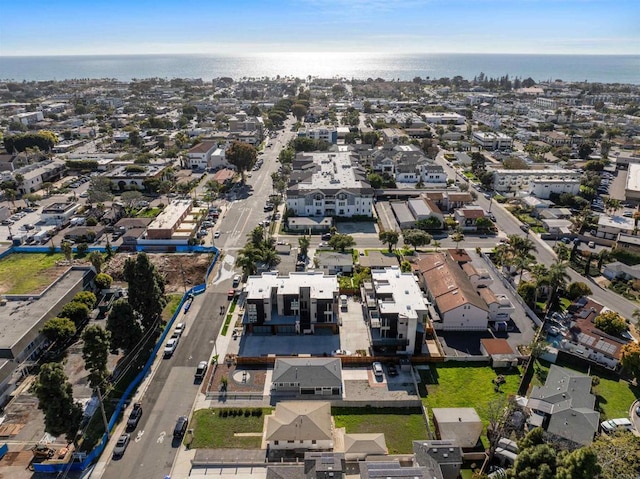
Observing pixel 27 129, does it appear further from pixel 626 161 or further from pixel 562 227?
pixel 626 161

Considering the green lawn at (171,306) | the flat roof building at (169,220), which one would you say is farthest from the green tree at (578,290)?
the flat roof building at (169,220)

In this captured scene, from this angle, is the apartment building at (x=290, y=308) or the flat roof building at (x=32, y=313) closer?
the flat roof building at (x=32, y=313)

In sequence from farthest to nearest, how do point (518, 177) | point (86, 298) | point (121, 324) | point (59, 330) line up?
point (518, 177)
point (86, 298)
point (59, 330)
point (121, 324)

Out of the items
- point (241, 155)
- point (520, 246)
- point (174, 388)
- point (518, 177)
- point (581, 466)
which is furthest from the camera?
point (241, 155)

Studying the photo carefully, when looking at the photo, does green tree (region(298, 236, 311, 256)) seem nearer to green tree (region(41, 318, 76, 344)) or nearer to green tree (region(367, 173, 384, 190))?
green tree (region(41, 318, 76, 344))

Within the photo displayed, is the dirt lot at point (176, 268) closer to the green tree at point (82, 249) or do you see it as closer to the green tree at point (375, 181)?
the green tree at point (82, 249)

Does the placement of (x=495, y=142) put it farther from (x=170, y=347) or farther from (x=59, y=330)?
(x=59, y=330)

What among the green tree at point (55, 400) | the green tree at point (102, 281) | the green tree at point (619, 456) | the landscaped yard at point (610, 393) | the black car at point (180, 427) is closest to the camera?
the green tree at point (619, 456)

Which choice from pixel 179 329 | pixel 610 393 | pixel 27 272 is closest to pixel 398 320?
pixel 610 393
